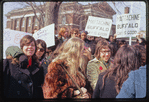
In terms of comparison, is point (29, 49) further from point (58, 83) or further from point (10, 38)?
point (58, 83)

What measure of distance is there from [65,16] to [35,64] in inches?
59.2

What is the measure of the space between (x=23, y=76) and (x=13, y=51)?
0.63 m

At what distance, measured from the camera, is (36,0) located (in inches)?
161

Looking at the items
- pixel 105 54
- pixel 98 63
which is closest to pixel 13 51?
pixel 98 63

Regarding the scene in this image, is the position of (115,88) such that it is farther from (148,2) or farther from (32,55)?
(148,2)

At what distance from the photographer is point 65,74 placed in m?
3.64

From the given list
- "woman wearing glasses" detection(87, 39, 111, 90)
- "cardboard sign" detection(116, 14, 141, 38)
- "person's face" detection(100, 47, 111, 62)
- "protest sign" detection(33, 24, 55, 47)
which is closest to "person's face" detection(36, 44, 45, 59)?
"protest sign" detection(33, 24, 55, 47)

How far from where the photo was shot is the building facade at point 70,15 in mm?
4098

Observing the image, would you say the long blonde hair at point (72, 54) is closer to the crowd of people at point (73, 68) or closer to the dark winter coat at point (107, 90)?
the crowd of people at point (73, 68)

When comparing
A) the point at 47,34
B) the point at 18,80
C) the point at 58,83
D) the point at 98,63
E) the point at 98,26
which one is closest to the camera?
the point at 18,80

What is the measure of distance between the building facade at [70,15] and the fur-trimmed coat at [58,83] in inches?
44.5

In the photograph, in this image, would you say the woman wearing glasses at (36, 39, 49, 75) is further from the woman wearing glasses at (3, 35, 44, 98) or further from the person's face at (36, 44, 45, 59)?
the woman wearing glasses at (3, 35, 44, 98)

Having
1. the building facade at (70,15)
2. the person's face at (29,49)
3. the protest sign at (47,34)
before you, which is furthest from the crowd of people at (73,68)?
the building facade at (70,15)

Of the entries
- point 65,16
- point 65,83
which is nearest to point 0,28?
point 65,16
